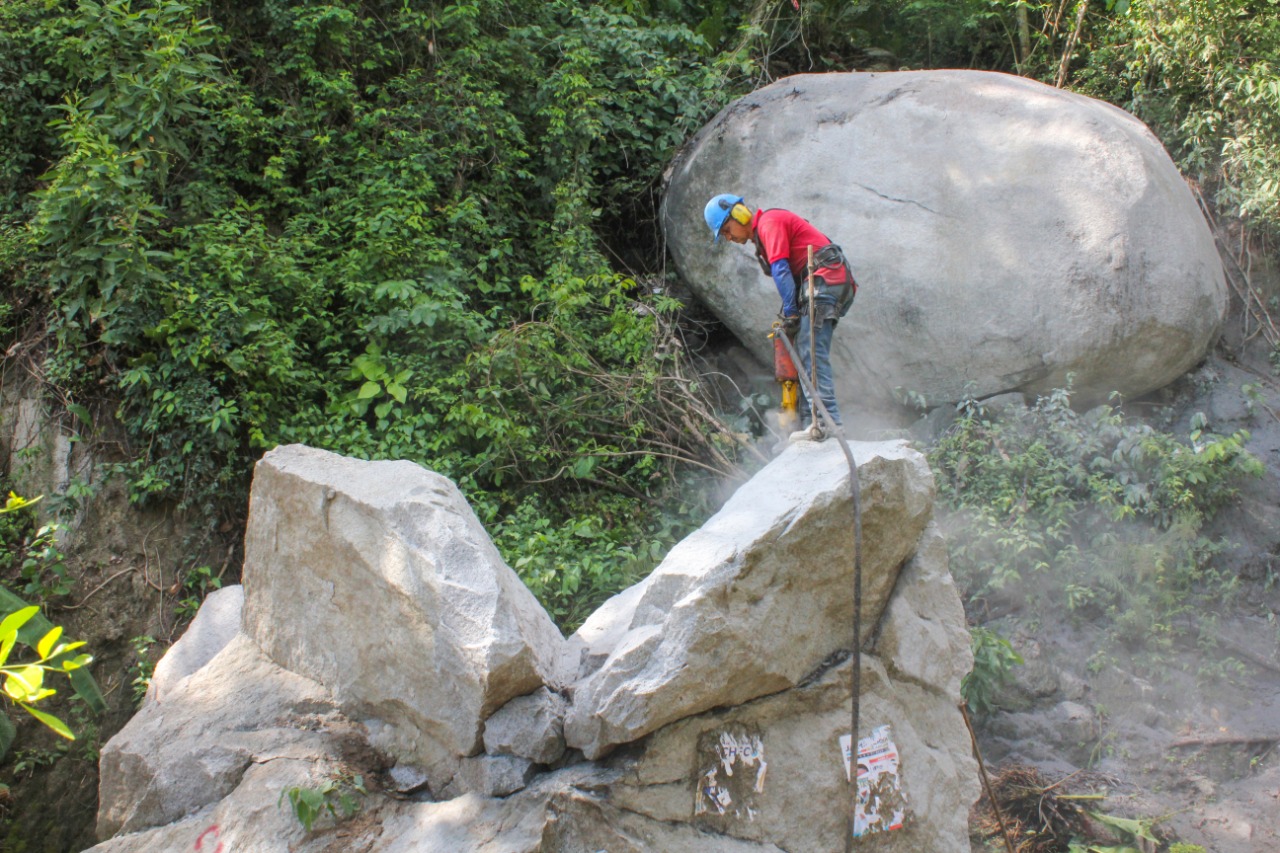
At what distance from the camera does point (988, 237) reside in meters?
6.25

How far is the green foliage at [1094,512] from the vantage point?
18.5ft

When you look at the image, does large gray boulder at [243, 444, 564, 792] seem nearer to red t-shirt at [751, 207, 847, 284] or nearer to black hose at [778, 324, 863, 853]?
black hose at [778, 324, 863, 853]

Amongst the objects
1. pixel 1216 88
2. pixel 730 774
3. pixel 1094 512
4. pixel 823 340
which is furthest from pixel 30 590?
pixel 1216 88

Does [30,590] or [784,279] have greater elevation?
[784,279]

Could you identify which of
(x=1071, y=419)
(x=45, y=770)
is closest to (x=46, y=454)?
(x=45, y=770)

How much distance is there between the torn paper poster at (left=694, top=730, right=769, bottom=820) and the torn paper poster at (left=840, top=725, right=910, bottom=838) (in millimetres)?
329

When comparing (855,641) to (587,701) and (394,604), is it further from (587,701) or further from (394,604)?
(394,604)

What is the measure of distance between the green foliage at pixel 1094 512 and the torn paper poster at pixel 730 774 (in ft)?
8.81

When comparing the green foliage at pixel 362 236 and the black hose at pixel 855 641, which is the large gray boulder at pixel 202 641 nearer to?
the green foliage at pixel 362 236

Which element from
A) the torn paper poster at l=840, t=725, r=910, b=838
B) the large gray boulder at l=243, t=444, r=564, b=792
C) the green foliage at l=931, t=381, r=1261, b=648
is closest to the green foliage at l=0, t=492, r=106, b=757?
the large gray boulder at l=243, t=444, r=564, b=792

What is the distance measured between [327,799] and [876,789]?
190cm

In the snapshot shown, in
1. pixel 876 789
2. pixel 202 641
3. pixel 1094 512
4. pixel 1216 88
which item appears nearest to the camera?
pixel 876 789

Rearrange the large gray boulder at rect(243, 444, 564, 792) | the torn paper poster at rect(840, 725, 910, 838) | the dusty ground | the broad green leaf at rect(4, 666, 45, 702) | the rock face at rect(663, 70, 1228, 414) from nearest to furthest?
the broad green leaf at rect(4, 666, 45, 702), the large gray boulder at rect(243, 444, 564, 792), the torn paper poster at rect(840, 725, 910, 838), the dusty ground, the rock face at rect(663, 70, 1228, 414)

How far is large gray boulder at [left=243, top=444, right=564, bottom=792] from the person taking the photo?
3326 mm
